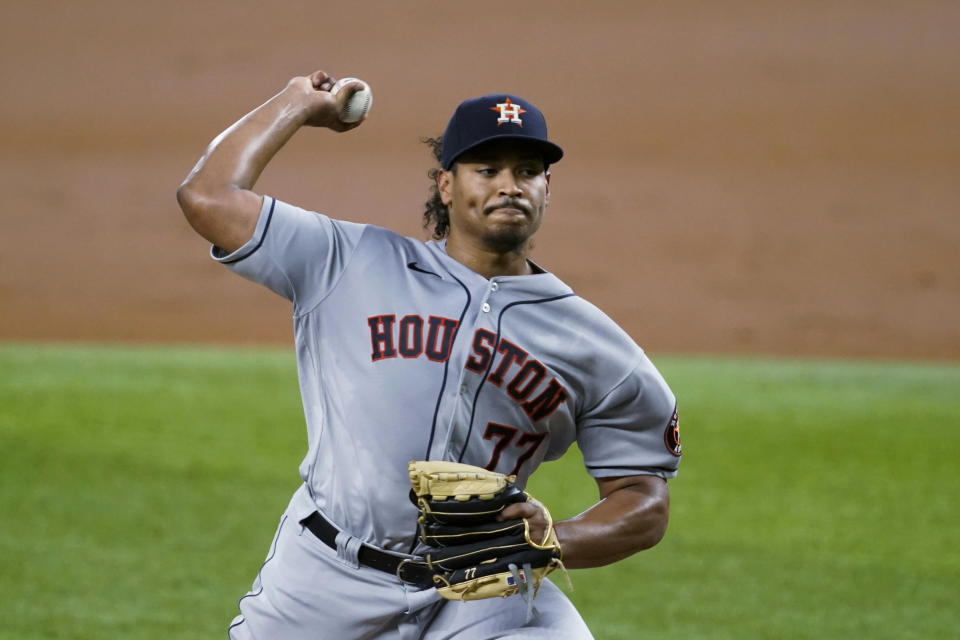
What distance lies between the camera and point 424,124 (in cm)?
2228

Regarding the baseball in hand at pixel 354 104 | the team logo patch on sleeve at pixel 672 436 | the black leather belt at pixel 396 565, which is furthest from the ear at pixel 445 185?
the black leather belt at pixel 396 565

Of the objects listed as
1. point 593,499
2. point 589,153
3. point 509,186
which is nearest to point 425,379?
point 509,186

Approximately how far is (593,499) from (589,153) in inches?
578

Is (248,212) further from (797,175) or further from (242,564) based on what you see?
(797,175)

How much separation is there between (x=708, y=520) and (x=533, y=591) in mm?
4357

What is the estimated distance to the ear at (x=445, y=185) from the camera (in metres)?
2.97

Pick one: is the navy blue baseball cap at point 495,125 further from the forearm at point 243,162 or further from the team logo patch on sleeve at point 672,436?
the team logo patch on sleeve at point 672,436

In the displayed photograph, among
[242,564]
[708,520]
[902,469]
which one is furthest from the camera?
[902,469]

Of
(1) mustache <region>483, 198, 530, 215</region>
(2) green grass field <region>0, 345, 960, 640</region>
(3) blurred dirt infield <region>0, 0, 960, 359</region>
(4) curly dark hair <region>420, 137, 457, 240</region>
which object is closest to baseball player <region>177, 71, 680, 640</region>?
(1) mustache <region>483, 198, 530, 215</region>

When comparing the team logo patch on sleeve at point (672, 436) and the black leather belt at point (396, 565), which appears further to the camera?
the team logo patch on sleeve at point (672, 436)

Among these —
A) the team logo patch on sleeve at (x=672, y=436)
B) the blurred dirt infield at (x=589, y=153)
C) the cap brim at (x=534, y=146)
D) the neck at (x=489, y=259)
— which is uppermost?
the blurred dirt infield at (x=589, y=153)

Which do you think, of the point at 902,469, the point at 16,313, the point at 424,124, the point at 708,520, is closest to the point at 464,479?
the point at 708,520

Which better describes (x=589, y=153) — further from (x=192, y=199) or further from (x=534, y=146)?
(x=192, y=199)

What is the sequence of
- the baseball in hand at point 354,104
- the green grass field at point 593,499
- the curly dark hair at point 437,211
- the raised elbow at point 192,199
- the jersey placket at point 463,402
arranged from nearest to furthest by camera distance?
the raised elbow at point 192,199 → the jersey placket at point 463,402 → the baseball in hand at point 354,104 → the curly dark hair at point 437,211 → the green grass field at point 593,499
